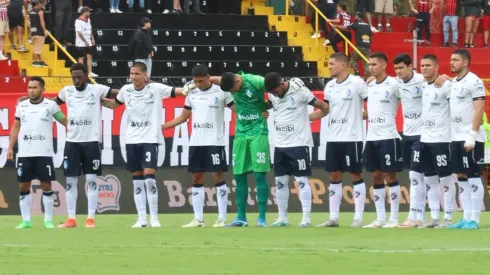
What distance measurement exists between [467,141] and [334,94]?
2.17 meters

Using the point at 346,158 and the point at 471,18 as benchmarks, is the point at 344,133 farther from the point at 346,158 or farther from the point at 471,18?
the point at 471,18

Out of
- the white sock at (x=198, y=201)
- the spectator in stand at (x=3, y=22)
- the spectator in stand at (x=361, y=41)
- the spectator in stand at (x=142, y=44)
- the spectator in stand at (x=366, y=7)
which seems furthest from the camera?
the spectator in stand at (x=366, y=7)

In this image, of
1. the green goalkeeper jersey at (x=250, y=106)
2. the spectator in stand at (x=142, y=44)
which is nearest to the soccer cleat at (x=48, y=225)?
the green goalkeeper jersey at (x=250, y=106)

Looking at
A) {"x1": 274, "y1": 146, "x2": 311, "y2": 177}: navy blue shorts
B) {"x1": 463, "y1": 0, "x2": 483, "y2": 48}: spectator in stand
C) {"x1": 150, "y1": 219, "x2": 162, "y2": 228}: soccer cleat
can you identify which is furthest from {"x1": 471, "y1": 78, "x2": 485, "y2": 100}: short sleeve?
{"x1": 463, "y1": 0, "x2": 483, "y2": 48}: spectator in stand

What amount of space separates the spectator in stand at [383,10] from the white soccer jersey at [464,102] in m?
17.4

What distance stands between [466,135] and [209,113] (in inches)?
147

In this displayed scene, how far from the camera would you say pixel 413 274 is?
1284cm

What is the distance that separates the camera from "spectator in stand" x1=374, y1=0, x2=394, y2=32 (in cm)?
3597

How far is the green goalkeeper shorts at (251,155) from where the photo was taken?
19.4 m

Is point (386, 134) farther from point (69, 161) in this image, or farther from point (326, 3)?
point (326, 3)

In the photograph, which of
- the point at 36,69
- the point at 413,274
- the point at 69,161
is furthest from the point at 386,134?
the point at 36,69

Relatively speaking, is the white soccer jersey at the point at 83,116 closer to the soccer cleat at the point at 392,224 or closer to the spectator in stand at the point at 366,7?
the soccer cleat at the point at 392,224

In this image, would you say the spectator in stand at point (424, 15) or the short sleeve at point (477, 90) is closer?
the short sleeve at point (477, 90)

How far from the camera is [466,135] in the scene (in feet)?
61.1
